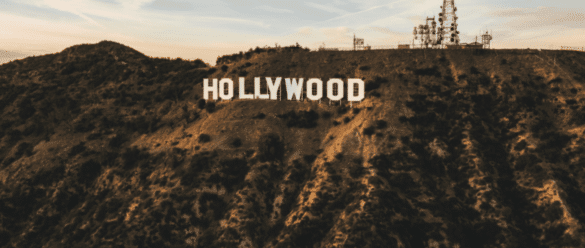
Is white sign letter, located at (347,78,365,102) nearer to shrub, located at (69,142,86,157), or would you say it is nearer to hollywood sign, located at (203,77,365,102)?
hollywood sign, located at (203,77,365,102)

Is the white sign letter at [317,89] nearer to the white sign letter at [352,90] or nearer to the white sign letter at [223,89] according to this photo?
the white sign letter at [352,90]

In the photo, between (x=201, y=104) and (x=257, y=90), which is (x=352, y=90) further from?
(x=201, y=104)

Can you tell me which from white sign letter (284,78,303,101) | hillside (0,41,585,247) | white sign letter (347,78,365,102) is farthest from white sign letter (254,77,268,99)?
white sign letter (347,78,365,102)

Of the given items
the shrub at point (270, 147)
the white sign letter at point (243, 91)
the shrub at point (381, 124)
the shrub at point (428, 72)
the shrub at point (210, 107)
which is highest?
the shrub at point (428, 72)

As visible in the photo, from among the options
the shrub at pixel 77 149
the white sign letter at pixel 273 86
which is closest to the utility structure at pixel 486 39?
the white sign letter at pixel 273 86

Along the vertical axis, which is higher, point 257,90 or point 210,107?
point 257,90

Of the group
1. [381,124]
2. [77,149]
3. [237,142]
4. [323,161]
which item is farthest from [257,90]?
[77,149]

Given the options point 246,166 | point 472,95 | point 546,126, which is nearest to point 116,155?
point 246,166

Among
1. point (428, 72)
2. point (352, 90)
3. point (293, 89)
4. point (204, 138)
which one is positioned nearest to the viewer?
point (204, 138)
